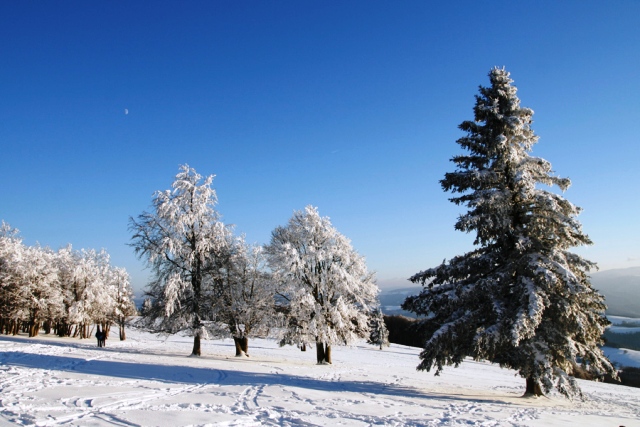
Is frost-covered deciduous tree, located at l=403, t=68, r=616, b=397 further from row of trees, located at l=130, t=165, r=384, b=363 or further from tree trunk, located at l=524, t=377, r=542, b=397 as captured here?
row of trees, located at l=130, t=165, r=384, b=363

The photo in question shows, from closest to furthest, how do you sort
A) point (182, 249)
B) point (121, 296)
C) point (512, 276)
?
point (512, 276), point (182, 249), point (121, 296)

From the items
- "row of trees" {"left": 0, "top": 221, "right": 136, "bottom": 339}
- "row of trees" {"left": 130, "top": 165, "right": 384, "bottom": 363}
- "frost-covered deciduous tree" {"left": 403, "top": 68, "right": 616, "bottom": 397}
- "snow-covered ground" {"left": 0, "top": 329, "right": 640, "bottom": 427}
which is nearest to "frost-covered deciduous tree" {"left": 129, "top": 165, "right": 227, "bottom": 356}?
"row of trees" {"left": 130, "top": 165, "right": 384, "bottom": 363}

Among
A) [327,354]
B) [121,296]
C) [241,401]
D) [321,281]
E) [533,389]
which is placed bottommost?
[327,354]

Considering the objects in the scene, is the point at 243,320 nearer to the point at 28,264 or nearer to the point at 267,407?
the point at 267,407

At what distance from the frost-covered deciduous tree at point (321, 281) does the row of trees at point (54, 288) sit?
3024cm

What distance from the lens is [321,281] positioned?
23828 millimetres

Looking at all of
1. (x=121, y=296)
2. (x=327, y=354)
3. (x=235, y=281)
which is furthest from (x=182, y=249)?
(x=121, y=296)

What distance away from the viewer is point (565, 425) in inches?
405

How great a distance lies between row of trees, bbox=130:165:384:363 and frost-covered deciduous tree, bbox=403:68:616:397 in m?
8.91

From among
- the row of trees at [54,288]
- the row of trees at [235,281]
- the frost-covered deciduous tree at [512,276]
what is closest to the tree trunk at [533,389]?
the frost-covered deciduous tree at [512,276]

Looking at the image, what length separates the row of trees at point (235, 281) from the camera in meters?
23.0

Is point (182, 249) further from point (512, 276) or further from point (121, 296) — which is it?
point (121, 296)

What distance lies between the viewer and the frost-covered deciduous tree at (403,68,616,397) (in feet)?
41.3

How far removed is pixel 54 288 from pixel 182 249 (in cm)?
2820
